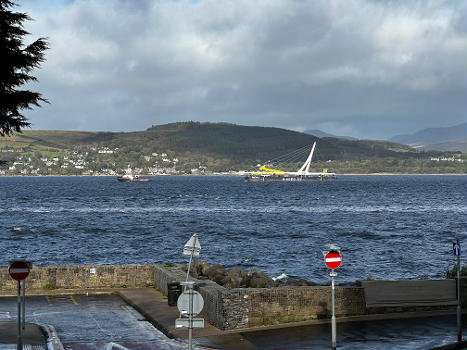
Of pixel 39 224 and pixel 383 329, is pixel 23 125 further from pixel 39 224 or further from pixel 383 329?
pixel 39 224

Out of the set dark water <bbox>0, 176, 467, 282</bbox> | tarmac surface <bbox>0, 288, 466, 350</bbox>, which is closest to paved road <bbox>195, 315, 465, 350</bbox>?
tarmac surface <bbox>0, 288, 466, 350</bbox>

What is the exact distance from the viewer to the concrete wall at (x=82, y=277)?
2717cm

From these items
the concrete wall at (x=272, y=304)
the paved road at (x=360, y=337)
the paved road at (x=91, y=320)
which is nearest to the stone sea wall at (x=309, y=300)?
the concrete wall at (x=272, y=304)

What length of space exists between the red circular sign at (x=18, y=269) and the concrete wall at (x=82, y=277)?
984cm

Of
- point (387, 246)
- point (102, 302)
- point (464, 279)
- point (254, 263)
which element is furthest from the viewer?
point (387, 246)

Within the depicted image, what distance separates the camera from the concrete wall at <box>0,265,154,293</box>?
89.1 ft

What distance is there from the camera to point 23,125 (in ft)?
51.6

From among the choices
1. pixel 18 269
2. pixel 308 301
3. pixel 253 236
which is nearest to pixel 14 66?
pixel 18 269

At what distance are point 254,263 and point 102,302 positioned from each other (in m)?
27.5

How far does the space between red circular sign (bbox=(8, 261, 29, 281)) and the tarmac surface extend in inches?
70.5

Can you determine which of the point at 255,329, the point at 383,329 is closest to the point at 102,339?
the point at 255,329

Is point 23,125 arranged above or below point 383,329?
above

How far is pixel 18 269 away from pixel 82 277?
10468mm

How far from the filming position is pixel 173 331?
64.6 feet
